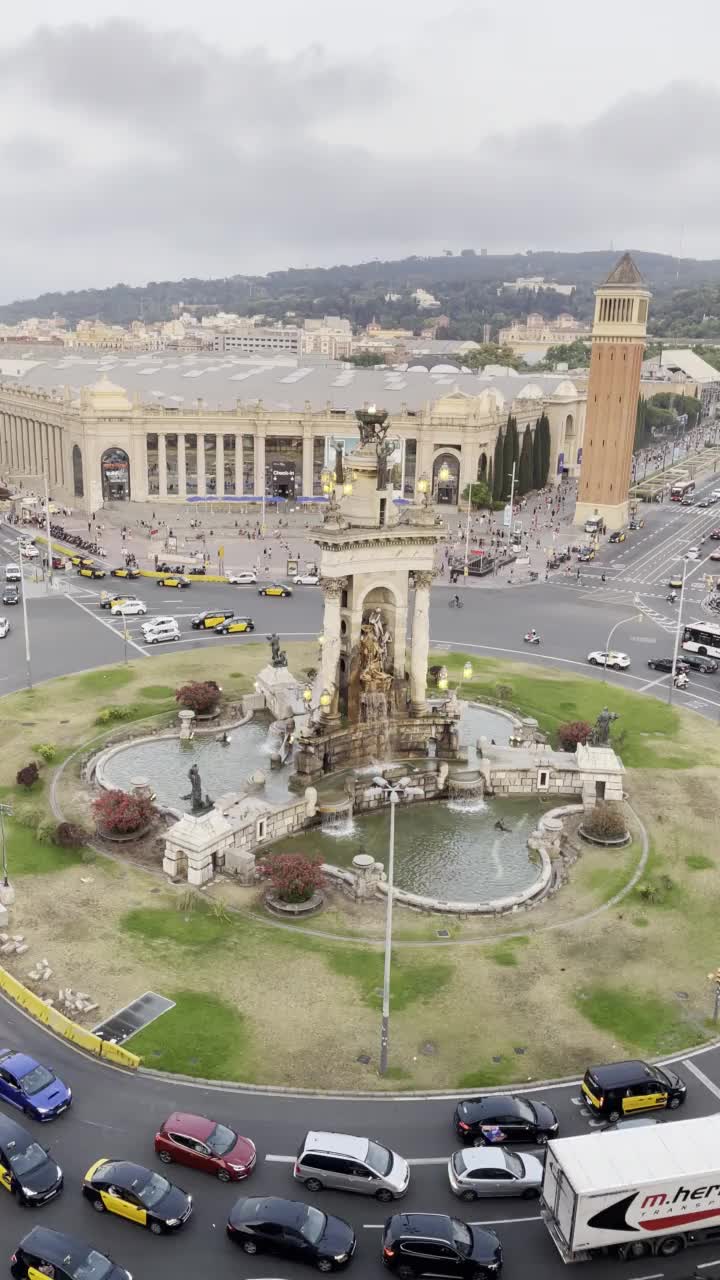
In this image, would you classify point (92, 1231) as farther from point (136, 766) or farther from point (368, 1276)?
point (136, 766)

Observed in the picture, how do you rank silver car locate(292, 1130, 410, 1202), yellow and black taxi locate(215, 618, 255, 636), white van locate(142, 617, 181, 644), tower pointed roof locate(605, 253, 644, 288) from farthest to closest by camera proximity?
tower pointed roof locate(605, 253, 644, 288)
yellow and black taxi locate(215, 618, 255, 636)
white van locate(142, 617, 181, 644)
silver car locate(292, 1130, 410, 1202)

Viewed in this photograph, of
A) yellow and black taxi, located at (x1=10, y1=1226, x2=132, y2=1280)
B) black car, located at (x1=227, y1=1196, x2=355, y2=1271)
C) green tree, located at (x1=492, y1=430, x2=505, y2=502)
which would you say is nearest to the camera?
yellow and black taxi, located at (x1=10, y1=1226, x2=132, y2=1280)

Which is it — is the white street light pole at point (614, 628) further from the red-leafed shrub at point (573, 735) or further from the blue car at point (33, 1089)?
the blue car at point (33, 1089)

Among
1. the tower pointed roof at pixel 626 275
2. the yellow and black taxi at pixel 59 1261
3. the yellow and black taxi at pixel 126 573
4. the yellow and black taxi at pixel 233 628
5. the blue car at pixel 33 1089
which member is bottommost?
the yellow and black taxi at pixel 126 573

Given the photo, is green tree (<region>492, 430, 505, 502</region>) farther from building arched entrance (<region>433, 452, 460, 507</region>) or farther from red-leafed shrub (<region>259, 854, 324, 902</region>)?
red-leafed shrub (<region>259, 854, 324, 902</region>)

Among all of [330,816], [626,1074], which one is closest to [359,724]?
[330,816]

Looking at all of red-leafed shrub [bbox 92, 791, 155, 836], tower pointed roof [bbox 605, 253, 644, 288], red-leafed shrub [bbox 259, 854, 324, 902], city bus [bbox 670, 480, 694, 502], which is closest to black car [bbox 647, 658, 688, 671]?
red-leafed shrub [bbox 259, 854, 324, 902]

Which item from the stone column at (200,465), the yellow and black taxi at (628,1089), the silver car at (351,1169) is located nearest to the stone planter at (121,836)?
the silver car at (351,1169)
